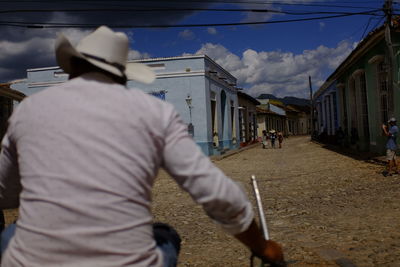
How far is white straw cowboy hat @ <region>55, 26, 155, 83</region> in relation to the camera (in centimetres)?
141

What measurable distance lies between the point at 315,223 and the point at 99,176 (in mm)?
4767

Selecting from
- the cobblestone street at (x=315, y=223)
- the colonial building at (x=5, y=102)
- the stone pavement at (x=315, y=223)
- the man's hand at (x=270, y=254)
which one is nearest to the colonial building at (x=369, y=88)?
the stone pavement at (x=315, y=223)

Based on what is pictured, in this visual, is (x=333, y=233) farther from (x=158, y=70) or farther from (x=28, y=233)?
(x=158, y=70)

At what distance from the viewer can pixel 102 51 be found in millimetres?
1418

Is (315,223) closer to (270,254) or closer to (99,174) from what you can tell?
(270,254)

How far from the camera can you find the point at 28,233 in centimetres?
128

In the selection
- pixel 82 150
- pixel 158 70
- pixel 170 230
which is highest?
pixel 158 70

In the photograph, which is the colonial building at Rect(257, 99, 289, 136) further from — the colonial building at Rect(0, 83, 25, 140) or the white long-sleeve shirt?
the white long-sleeve shirt

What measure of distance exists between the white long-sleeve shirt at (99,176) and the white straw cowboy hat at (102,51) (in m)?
0.09

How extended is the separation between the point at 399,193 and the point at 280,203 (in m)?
2.09

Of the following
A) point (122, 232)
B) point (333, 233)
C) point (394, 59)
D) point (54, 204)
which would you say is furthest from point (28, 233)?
point (394, 59)

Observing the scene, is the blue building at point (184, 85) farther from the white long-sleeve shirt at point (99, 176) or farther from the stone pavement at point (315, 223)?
the white long-sleeve shirt at point (99, 176)

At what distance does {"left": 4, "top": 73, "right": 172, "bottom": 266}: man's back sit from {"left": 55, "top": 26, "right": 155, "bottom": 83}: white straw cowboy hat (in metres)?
0.11

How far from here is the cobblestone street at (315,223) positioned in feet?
13.6
